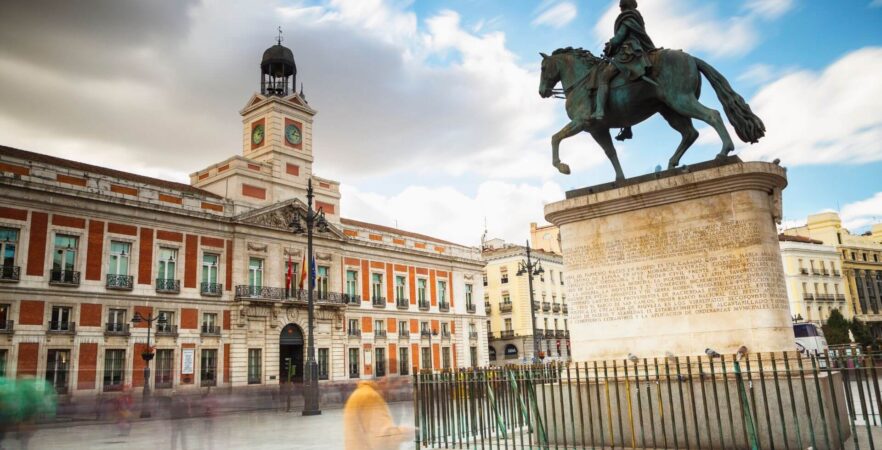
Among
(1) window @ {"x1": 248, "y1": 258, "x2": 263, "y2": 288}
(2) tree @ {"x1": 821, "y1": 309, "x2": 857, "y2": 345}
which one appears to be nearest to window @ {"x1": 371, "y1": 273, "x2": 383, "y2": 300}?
(1) window @ {"x1": 248, "y1": 258, "x2": 263, "y2": 288}

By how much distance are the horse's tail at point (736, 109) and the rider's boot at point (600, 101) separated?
3.99 feet

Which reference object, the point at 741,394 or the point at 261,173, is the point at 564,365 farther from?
the point at 261,173

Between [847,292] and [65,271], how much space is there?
63.9 meters

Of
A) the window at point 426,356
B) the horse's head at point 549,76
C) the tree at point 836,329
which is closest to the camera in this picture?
the horse's head at point 549,76

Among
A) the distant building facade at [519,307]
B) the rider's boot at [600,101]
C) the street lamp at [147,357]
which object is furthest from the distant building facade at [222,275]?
the rider's boot at [600,101]

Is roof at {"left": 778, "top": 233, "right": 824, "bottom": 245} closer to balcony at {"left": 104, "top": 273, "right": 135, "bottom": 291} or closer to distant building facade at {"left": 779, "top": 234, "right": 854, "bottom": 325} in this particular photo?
distant building facade at {"left": 779, "top": 234, "right": 854, "bottom": 325}

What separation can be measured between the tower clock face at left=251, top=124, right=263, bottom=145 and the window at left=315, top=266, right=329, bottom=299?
864cm

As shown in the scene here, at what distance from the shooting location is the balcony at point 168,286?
97.8 ft

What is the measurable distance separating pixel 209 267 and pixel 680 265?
94.2 ft

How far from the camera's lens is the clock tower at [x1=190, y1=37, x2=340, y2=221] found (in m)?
35.2

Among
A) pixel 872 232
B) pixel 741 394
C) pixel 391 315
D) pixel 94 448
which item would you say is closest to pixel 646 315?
pixel 741 394

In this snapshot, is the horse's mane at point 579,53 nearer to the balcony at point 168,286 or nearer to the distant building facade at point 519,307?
the balcony at point 168,286

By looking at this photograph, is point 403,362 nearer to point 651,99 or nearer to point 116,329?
point 116,329

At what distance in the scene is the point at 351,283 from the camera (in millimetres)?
39812
